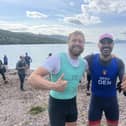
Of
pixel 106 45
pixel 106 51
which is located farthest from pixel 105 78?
pixel 106 45

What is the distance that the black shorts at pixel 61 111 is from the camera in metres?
5.61

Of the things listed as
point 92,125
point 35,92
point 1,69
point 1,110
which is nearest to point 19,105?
point 1,110

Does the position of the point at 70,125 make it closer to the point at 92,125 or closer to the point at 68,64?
the point at 92,125

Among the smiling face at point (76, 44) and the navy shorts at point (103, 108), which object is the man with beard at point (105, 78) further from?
the smiling face at point (76, 44)

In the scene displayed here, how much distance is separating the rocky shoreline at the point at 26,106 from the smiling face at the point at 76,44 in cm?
544

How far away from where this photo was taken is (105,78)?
612 centimetres

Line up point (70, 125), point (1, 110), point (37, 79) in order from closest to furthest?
1. point (37, 79)
2. point (70, 125)
3. point (1, 110)

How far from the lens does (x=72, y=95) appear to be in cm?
564

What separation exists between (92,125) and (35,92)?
14999 mm

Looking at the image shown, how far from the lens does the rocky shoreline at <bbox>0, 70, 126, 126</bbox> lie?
1284 centimetres

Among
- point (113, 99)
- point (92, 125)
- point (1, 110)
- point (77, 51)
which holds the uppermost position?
point (77, 51)

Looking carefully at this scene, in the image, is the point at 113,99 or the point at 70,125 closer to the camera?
the point at 70,125

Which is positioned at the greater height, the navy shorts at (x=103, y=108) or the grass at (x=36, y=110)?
the navy shorts at (x=103, y=108)

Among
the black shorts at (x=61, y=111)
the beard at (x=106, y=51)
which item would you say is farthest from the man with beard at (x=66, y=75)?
the beard at (x=106, y=51)
